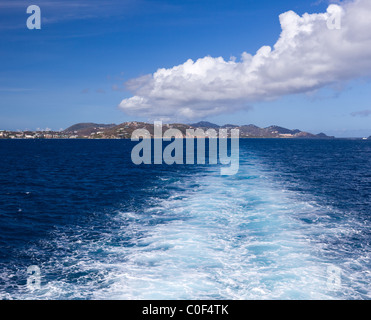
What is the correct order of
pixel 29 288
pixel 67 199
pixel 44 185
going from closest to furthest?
pixel 29 288
pixel 67 199
pixel 44 185

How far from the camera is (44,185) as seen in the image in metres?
45.6

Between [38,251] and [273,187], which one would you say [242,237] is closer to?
[38,251]

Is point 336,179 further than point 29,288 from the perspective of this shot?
Yes

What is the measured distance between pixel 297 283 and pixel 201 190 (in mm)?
26383

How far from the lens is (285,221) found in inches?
1005

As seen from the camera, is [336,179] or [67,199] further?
[336,179]

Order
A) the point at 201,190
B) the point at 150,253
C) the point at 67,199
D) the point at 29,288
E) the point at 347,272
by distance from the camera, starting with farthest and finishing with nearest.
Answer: the point at 201,190
the point at 67,199
the point at 150,253
the point at 347,272
the point at 29,288

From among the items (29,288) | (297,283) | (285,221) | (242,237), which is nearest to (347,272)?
(297,283)

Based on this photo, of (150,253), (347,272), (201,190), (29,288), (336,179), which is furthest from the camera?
(336,179)

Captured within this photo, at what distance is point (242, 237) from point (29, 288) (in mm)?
15162

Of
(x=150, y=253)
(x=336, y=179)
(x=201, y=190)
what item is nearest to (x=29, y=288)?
(x=150, y=253)

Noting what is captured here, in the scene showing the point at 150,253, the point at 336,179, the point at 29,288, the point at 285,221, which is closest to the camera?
the point at 29,288
